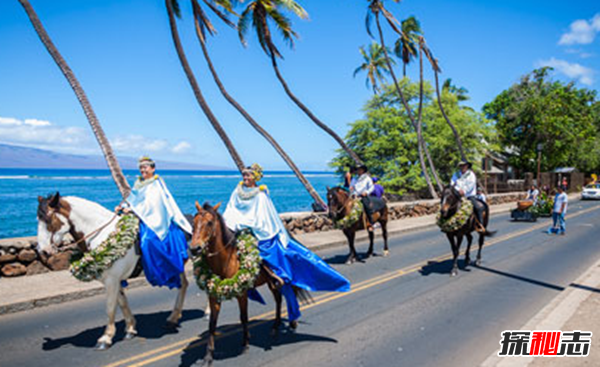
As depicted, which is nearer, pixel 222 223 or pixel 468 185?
pixel 222 223

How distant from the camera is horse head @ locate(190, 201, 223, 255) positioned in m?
4.93

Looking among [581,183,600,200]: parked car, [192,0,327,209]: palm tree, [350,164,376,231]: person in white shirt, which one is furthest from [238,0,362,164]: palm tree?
[581,183,600,200]: parked car

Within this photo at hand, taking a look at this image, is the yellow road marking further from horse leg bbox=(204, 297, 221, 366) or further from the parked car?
the parked car

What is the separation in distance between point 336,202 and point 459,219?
10.8 feet

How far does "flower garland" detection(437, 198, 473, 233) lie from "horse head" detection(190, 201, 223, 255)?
7265 mm

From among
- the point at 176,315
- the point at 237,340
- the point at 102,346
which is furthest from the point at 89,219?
the point at 237,340

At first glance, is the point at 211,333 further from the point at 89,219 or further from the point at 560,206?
the point at 560,206

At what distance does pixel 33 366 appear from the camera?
555cm

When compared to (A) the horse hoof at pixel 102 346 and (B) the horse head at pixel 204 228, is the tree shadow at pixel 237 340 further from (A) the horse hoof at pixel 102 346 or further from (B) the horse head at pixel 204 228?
(B) the horse head at pixel 204 228

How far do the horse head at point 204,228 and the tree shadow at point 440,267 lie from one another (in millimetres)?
7336

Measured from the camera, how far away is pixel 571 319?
7000mm

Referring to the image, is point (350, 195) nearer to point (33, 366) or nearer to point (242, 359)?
point (242, 359)

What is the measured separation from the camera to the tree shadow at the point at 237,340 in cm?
585

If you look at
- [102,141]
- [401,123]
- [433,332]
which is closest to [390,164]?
[401,123]
